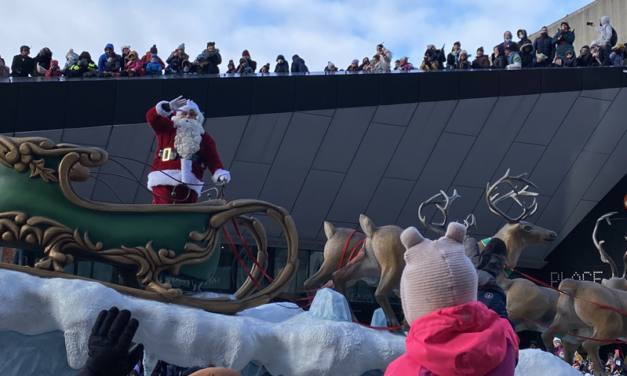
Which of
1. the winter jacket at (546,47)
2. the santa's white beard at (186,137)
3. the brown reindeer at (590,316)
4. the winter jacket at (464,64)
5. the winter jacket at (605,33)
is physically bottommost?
the brown reindeer at (590,316)

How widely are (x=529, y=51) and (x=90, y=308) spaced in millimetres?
12126

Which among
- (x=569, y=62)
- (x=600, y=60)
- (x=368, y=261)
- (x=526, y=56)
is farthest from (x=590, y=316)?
(x=600, y=60)

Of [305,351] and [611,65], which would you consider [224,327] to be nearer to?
[305,351]

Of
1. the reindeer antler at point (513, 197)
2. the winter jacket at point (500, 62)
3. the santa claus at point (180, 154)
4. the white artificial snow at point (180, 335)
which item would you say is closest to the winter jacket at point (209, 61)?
the reindeer antler at point (513, 197)

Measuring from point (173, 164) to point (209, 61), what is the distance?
6876 millimetres

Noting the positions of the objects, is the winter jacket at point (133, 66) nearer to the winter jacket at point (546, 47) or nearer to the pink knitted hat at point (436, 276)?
the winter jacket at point (546, 47)

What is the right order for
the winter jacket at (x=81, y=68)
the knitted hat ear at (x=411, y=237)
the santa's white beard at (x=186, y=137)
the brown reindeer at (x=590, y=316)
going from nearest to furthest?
the knitted hat ear at (x=411, y=237), the santa's white beard at (x=186, y=137), the brown reindeer at (x=590, y=316), the winter jacket at (x=81, y=68)

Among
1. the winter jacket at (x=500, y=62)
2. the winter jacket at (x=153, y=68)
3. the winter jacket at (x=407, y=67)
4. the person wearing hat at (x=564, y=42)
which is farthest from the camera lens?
the person wearing hat at (x=564, y=42)

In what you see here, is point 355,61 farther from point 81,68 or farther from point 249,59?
point 81,68

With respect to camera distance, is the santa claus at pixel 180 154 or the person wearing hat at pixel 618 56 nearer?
the santa claus at pixel 180 154

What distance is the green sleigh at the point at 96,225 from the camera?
382 cm

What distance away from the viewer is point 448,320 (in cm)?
198

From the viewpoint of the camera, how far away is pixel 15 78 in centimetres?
1036

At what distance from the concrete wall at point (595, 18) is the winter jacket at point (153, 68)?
15264 millimetres
